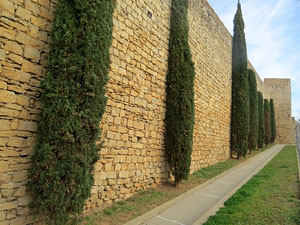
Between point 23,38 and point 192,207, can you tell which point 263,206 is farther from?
point 23,38

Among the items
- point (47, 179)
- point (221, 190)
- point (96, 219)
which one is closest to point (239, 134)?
point (221, 190)

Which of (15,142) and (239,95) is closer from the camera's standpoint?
(15,142)

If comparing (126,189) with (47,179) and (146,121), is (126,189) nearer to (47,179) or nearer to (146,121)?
(146,121)

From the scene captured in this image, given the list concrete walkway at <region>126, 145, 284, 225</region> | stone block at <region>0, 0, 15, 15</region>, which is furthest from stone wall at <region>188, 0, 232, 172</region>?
stone block at <region>0, 0, 15, 15</region>

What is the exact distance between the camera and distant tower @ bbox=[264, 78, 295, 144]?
2670 cm

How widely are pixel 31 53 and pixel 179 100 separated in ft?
13.0

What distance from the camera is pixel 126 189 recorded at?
15.0ft

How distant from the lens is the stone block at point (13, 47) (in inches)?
109

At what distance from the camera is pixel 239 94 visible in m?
12.5

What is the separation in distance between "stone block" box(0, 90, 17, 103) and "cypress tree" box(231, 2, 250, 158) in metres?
11.4

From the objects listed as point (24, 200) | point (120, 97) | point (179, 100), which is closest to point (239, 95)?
point (179, 100)

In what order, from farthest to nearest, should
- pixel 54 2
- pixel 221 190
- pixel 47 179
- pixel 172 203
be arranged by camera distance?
pixel 221 190 → pixel 172 203 → pixel 54 2 → pixel 47 179

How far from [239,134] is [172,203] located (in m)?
8.81

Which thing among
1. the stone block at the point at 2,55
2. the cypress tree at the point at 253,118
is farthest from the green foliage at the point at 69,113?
the cypress tree at the point at 253,118
